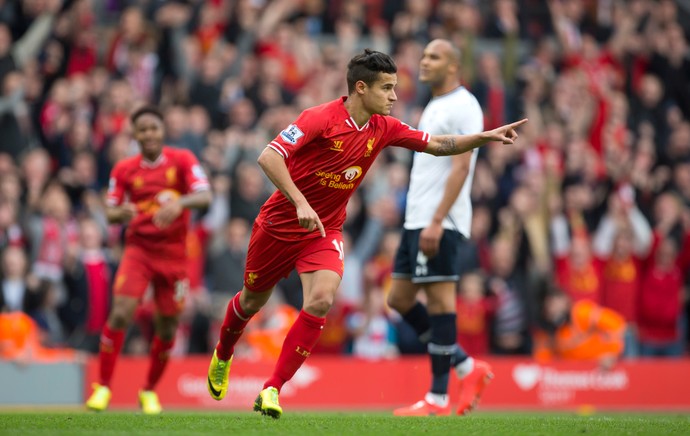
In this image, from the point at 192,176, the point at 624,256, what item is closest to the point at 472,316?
the point at 624,256

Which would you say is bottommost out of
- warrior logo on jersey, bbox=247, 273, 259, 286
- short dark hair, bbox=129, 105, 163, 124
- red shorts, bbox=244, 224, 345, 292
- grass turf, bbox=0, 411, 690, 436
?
grass turf, bbox=0, 411, 690, 436

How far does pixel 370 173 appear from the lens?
1620 centimetres

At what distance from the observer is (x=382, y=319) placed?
577 inches

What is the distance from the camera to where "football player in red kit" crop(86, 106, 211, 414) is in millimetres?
10289

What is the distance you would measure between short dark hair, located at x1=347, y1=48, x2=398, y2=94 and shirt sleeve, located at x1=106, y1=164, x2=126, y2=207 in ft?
10.5

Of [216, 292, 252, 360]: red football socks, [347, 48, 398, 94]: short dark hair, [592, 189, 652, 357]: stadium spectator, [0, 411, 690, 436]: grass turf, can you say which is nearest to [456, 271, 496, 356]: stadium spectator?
[592, 189, 652, 357]: stadium spectator

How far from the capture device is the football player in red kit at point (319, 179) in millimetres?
7762

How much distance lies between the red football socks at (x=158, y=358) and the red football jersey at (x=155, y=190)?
818 mm

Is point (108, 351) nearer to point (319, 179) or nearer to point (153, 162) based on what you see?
point (153, 162)

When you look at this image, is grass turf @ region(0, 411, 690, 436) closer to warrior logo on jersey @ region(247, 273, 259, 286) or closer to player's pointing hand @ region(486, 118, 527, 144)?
warrior logo on jersey @ region(247, 273, 259, 286)

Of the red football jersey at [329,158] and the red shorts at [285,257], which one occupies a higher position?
the red football jersey at [329,158]

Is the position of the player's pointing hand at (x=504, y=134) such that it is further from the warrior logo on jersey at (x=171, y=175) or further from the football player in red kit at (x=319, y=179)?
the warrior logo on jersey at (x=171, y=175)

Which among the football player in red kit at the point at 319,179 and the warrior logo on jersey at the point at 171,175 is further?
the warrior logo on jersey at the point at 171,175

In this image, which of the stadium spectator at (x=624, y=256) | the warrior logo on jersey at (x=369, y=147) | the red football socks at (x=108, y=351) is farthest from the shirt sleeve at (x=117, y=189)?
the stadium spectator at (x=624, y=256)
